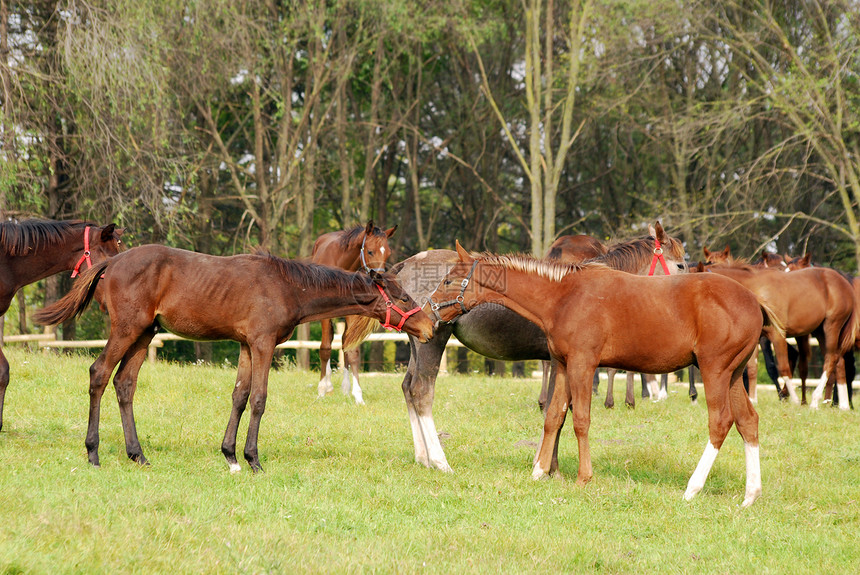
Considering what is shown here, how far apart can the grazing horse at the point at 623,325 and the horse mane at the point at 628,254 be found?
1746 mm

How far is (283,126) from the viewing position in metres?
21.4

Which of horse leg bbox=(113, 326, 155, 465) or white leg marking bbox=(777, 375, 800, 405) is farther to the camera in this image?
white leg marking bbox=(777, 375, 800, 405)

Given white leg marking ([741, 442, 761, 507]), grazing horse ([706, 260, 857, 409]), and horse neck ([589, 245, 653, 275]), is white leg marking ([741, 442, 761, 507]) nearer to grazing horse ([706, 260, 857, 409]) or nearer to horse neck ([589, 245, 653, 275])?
horse neck ([589, 245, 653, 275])

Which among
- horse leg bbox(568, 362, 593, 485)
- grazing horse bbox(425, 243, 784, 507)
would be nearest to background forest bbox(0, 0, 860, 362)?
grazing horse bbox(425, 243, 784, 507)

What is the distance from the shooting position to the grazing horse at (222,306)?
7090 mm

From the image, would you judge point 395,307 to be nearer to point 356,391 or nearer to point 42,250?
point 42,250

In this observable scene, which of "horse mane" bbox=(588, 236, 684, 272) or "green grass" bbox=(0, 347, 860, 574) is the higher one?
"horse mane" bbox=(588, 236, 684, 272)

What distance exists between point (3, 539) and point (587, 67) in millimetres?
21362

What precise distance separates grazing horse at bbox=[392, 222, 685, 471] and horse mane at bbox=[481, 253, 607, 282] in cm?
53

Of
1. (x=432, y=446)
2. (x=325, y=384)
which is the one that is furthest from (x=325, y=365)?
(x=432, y=446)

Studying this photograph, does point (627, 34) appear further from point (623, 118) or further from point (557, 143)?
point (557, 143)

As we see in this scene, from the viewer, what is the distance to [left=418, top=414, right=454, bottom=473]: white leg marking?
25.2ft

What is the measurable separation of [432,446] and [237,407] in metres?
1.91

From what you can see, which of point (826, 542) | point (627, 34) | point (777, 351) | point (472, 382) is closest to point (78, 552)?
point (826, 542)
